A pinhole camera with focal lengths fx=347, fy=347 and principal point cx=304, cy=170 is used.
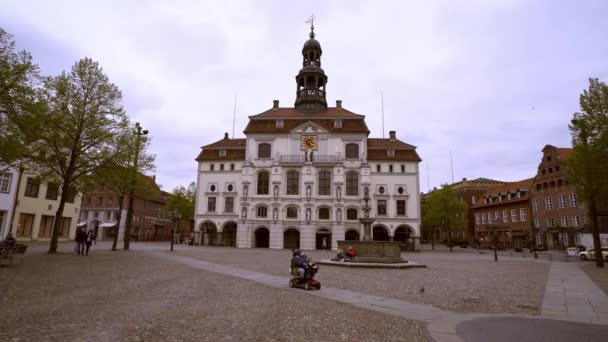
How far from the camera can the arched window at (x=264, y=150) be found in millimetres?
52969

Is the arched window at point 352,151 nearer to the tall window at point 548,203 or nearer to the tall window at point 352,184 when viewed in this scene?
the tall window at point 352,184

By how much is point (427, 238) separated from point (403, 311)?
99.6 metres

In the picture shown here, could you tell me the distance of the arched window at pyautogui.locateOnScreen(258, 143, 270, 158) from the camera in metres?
53.0

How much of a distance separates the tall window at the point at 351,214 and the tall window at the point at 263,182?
→ 1238 centimetres

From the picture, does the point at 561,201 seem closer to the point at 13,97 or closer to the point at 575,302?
the point at 575,302

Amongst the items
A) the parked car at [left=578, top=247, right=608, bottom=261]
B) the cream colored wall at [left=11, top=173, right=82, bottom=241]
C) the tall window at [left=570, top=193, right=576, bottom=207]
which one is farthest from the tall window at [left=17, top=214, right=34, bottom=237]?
the tall window at [left=570, top=193, right=576, bottom=207]

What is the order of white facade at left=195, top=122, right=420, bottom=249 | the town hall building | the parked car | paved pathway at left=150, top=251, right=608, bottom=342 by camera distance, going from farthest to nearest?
the town hall building
white facade at left=195, top=122, right=420, bottom=249
the parked car
paved pathway at left=150, top=251, right=608, bottom=342

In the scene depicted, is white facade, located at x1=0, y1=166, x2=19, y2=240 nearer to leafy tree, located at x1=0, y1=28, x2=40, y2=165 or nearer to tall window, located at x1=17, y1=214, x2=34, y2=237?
tall window, located at x1=17, y1=214, x2=34, y2=237

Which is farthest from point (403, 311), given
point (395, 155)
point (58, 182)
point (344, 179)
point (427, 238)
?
point (427, 238)

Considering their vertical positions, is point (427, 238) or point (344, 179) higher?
point (344, 179)

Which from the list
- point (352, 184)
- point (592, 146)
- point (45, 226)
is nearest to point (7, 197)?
point (45, 226)

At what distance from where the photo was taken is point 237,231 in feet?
166

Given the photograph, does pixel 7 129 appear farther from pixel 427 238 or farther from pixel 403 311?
pixel 427 238

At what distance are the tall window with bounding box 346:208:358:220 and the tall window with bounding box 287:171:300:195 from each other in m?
7.85
